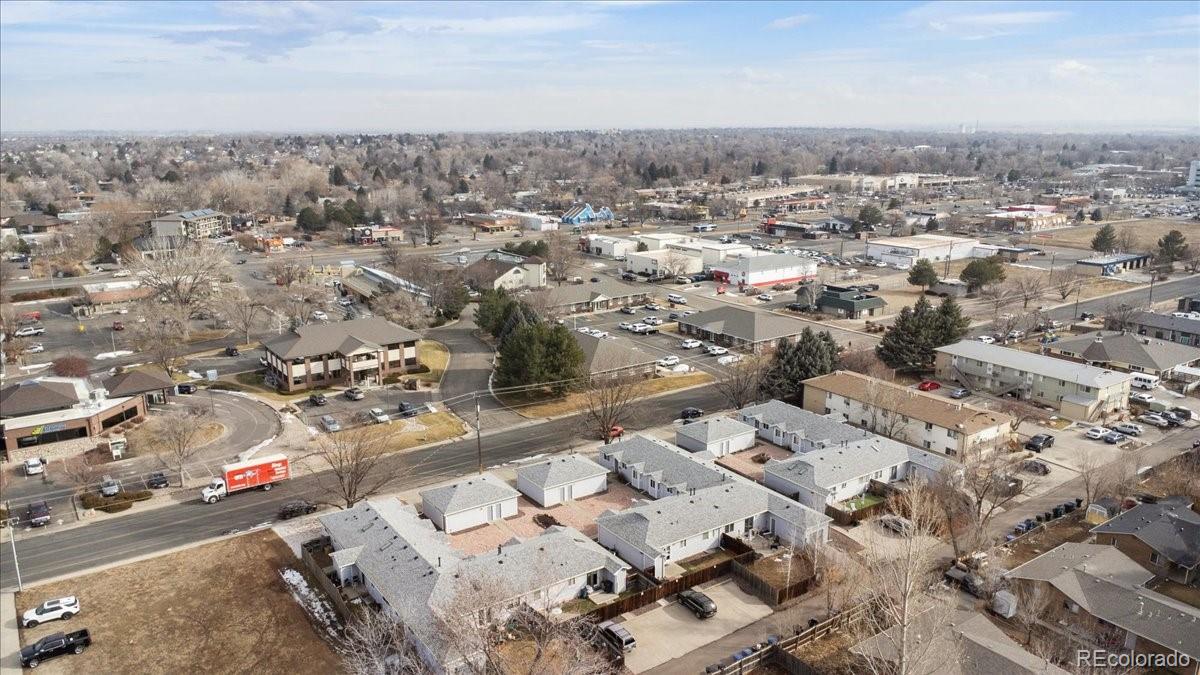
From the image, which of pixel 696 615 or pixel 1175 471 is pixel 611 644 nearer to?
pixel 696 615

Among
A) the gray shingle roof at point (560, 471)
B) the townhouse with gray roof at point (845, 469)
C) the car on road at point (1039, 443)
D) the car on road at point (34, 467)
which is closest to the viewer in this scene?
the townhouse with gray roof at point (845, 469)

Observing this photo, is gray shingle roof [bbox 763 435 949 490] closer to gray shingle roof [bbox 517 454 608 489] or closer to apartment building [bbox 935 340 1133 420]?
gray shingle roof [bbox 517 454 608 489]

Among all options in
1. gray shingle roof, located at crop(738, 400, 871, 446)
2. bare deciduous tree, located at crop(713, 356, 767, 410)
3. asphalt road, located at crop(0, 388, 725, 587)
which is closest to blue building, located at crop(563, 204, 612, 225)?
bare deciduous tree, located at crop(713, 356, 767, 410)

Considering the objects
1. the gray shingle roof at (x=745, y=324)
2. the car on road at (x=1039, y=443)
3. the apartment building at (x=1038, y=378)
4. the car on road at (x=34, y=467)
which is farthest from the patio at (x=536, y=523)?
the apartment building at (x=1038, y=378)

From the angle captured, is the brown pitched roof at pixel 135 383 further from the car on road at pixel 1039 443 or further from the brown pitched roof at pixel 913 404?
the car on road at pixel 1039 443

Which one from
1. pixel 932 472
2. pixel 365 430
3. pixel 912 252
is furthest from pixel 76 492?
pixel 912 252

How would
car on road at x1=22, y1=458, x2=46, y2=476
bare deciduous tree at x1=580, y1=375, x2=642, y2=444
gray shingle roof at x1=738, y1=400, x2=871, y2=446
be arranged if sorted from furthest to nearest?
bare deciduous tree at x1=580, y1=375, x2=642, y2=444
gray shingle roof at x1=738, y1=400, x2=871, y2=446
car on road at x1=22, y1=458, x2=46, y2=476

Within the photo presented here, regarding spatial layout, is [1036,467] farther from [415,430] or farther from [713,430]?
[415,430]
